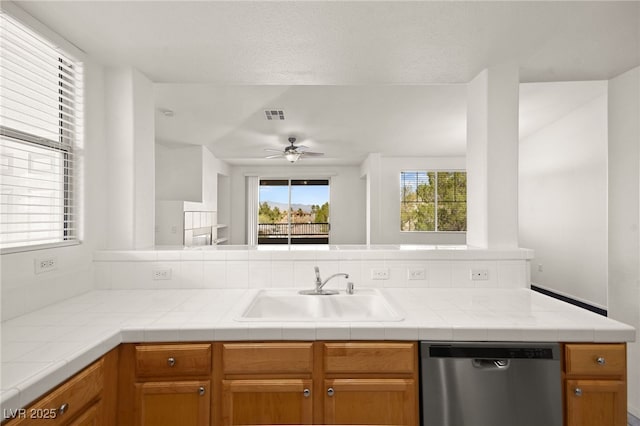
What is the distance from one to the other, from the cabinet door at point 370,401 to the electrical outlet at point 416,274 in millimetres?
790

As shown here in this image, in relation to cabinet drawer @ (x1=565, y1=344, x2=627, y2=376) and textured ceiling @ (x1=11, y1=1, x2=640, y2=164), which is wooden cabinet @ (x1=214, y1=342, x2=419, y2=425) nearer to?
cabinet drawer @ (x1=565, y1=344, x2=627, y2=376)

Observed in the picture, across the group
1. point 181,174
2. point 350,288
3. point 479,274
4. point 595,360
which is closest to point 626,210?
point 479,274

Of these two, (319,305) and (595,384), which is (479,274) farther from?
(319,305)

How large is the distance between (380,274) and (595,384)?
109cm

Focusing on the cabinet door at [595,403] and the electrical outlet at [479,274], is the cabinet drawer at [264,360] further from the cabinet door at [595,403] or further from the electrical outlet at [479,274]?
the electrical outlet at [479,274]

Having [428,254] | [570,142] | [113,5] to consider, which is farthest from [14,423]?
[570,142]

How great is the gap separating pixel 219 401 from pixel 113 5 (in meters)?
1.87

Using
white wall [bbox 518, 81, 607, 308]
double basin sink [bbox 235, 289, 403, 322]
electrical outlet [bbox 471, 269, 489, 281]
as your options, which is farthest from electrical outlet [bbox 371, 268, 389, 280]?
white wall [bbox 518, 81, 607, 308]

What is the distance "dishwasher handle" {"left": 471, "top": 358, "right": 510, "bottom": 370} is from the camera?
1363mm

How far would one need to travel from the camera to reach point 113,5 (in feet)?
5.18

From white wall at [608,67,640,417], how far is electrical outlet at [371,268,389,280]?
170 cm

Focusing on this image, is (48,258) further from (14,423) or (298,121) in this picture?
(298,121)

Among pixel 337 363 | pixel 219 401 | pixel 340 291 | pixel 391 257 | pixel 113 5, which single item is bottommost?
pixel 219 401

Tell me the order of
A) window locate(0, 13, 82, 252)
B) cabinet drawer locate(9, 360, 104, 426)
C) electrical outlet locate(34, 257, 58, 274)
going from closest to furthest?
cabinet drawer locate(9, 360, 104, 426) → window locate(0, 13, 82, 252) → electrical outlet locate(34, 257, 58, 274)
